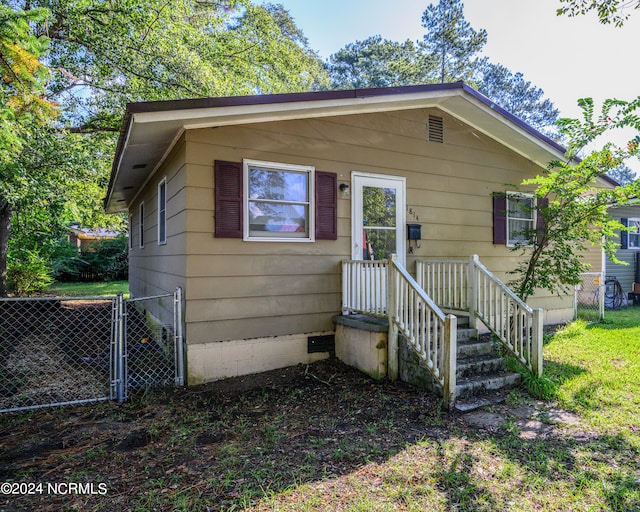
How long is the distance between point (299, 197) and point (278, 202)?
1.02ft

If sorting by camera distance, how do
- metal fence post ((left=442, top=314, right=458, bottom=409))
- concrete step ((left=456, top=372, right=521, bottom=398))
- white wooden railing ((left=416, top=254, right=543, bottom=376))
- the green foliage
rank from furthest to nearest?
the green foliage, white wooden railing ((left=416, top=254, right=543, bottom=376)), concrete step ((left=456, top=372, right=521, bottom=398)), metal fence post ((left=442, top=314, right=458, bottom=409))

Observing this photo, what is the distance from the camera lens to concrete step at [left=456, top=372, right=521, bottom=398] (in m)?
3.98

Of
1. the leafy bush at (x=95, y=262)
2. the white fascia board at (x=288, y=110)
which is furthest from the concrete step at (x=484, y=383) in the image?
the leafy bush at (x=95, y=262)

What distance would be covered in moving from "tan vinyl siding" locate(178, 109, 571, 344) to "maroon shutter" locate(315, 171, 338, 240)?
98mm

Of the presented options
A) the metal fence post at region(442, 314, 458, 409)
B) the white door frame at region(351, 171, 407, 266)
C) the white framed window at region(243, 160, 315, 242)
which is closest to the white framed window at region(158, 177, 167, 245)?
the white framed window at region(243, 160, 315, 242)

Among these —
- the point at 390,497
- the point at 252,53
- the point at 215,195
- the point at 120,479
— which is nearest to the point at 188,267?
A: the point at 215,195

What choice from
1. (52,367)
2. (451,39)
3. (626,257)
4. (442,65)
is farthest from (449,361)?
(442,65)

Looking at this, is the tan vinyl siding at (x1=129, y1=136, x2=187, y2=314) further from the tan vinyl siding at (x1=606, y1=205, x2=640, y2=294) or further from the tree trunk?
the tan vinyl siding at (x1=606, y1=205, x2=640, y2=294)

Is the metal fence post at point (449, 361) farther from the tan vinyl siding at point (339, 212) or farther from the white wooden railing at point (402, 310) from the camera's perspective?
the tan vinyl siding at point (339, 212)

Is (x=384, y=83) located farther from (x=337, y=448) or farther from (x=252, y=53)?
(x=337, y=448)

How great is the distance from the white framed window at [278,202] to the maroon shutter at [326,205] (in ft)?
0.29

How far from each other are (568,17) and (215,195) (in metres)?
5.74

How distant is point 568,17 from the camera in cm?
567

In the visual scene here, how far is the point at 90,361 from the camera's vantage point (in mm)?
5410
